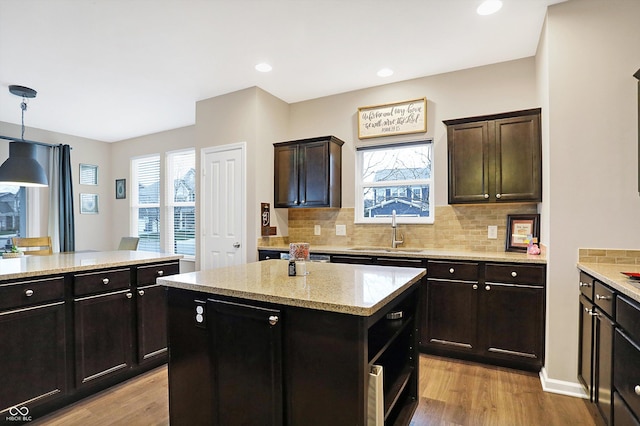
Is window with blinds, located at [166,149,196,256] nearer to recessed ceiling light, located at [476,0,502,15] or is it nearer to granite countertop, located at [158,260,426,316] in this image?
granite countertop, located at [158,260,426,316]

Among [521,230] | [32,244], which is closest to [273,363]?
[521,230]

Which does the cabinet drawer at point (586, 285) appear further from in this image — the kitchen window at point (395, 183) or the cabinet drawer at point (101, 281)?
the cabinet drawer at point (101, 281)

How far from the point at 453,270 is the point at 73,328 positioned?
2.97 meters

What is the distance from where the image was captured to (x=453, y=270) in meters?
2.93

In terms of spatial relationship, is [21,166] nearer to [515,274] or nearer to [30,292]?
[30,292]

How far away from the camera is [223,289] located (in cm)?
157

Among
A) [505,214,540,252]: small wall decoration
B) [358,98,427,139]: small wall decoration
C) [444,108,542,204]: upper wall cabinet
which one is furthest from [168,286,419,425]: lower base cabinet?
[358,98,427,139]: small wall decoration

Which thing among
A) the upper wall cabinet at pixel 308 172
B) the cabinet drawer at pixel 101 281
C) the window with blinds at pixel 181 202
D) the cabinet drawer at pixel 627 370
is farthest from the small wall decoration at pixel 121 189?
the cabinet drawer at pixel 627 370

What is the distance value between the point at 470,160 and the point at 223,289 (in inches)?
104

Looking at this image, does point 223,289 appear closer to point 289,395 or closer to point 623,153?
point 289,395

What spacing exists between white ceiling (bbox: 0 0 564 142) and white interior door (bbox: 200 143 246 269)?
864 mm

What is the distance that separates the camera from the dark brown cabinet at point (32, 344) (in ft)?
6.45

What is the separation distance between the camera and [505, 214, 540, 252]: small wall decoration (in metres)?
3.09

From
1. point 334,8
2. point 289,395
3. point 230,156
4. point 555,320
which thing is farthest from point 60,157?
point 555,320
